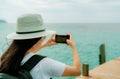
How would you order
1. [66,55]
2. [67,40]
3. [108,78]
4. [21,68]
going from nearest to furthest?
[21,68]
[67,40]
[108,78]
[66,55]

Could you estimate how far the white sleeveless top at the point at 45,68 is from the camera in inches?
95.0

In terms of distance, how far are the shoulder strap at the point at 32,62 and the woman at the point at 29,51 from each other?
0.02 metres

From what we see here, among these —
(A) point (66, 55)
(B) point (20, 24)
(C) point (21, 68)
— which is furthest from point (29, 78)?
(A) point (66, 55)

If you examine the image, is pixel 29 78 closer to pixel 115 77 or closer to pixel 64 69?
pixel 64 69

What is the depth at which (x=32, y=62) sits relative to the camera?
240 cm

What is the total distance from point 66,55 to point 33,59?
3721 centimetres

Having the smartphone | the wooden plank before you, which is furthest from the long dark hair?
the wooden plank

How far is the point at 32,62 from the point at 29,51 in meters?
0.11

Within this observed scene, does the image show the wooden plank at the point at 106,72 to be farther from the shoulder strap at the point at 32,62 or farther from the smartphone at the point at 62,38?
the shoulder strap at the point at 32,62

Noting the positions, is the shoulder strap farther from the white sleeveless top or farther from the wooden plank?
the wooden plank

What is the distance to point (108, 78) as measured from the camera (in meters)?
7.55

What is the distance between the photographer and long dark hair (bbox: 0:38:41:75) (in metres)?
2.40

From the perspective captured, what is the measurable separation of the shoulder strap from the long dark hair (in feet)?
0.19

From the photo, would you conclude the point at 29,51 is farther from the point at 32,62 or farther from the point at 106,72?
the point at 106,72
